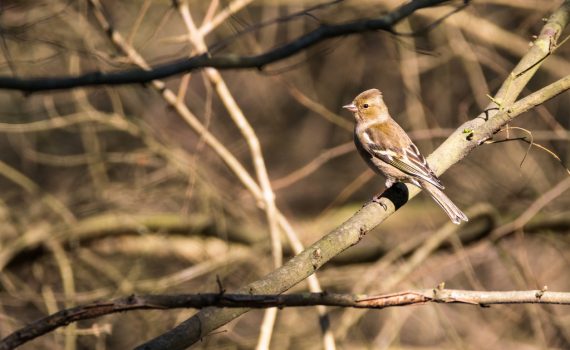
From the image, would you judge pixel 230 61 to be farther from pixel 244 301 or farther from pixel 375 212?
pixel 244 301

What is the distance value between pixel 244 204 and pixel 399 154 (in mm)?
3746

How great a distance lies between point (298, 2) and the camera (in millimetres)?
9734

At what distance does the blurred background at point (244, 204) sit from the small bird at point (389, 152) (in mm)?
585

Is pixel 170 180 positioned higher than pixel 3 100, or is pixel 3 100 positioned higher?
pixel 3 100

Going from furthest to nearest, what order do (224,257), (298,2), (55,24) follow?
(298,2) < (55,24) < (224,257)

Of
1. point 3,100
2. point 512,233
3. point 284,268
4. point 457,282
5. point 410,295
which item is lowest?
point 410,295

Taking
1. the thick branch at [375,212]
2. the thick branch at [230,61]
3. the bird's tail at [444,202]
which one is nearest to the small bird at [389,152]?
the bird's tail at [444,202]

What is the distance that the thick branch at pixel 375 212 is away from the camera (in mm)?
3516

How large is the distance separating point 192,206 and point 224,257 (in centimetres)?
206

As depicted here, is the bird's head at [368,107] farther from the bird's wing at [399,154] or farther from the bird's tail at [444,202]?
the bird's tail at [444,202]

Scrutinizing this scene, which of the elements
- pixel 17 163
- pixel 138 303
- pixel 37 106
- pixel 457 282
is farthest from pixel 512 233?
pixel 17 163

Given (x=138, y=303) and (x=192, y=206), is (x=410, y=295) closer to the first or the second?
(x=138, y=303)

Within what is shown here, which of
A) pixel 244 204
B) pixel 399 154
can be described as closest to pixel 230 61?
pixel 399 154

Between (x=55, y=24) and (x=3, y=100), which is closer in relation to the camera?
(x=55, y=24)
